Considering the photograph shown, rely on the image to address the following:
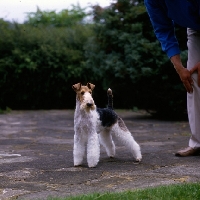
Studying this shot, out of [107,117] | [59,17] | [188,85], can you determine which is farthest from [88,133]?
[59,17]

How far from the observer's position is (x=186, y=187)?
11.4 ft

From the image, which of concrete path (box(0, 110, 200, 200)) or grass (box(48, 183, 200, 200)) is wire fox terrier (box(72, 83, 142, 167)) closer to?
concrete path (box(0, 110, 200, 200))

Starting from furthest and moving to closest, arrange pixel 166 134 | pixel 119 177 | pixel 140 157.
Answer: pixel 166 134 < pixel 140 157 < pixel 119 177

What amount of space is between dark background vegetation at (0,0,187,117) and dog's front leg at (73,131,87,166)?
459 centimetres

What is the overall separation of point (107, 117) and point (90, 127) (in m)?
0.32

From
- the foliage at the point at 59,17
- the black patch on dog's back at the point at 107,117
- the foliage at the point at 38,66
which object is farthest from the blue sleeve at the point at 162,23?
the foliage at the point at 59,17

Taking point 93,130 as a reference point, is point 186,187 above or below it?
below

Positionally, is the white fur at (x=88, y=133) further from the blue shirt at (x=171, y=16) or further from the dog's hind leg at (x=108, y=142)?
the blue shirt at (x=171, y=16)

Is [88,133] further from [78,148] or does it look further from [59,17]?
[59,17]

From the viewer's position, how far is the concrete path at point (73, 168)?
380cm

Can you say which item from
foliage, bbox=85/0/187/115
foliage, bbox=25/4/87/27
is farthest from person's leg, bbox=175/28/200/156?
foliage, bbox=25/4/87/27

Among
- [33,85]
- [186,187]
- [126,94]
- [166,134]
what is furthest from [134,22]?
[186,187]

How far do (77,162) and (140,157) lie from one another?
2.22 feet

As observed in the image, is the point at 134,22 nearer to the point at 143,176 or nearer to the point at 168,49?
the point at 168,49
